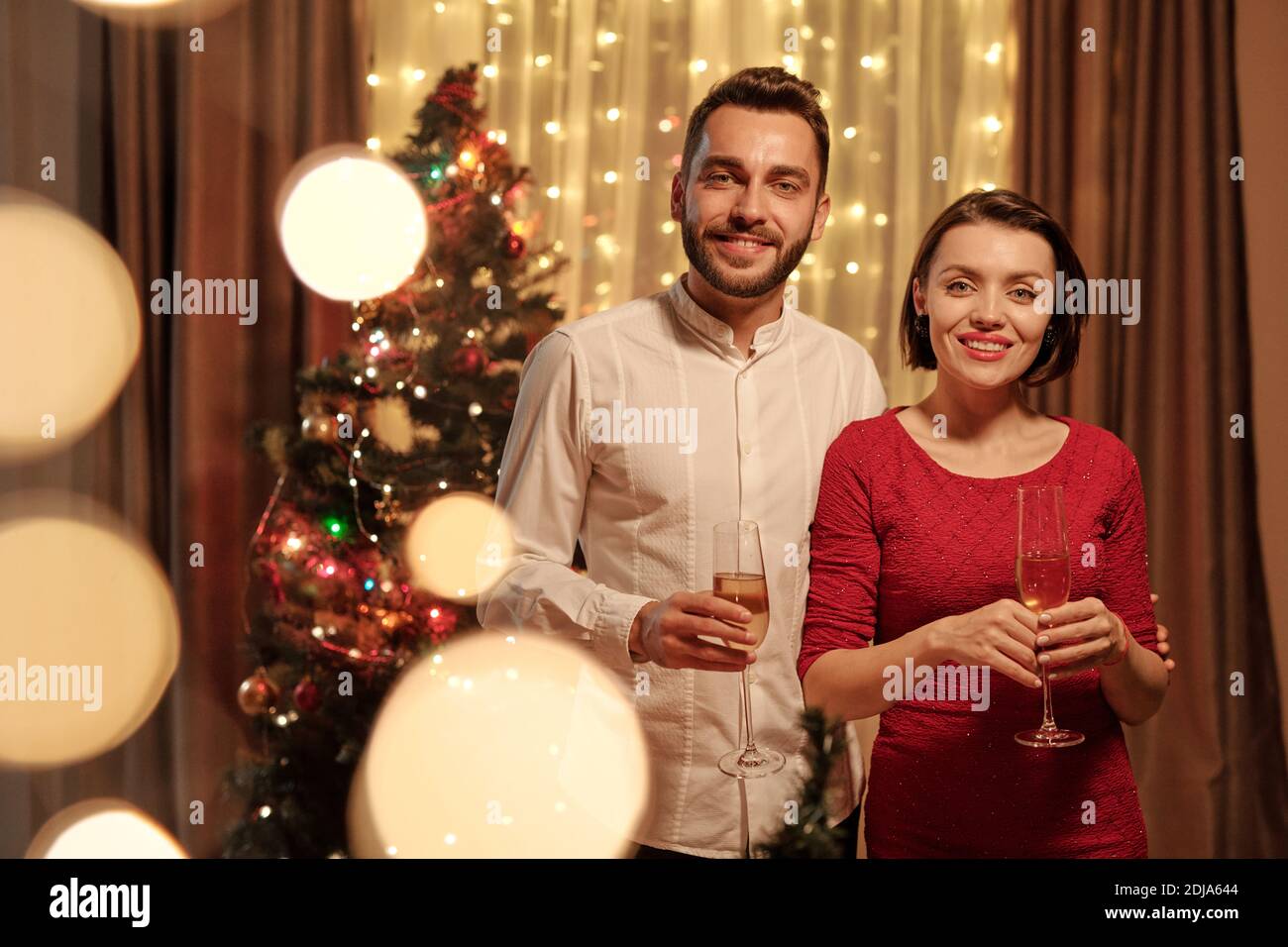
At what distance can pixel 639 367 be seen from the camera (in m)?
1.72

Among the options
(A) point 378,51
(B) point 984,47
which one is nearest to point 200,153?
(A) point 378,51

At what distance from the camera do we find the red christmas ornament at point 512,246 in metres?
2.73

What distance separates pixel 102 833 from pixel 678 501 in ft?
8.75

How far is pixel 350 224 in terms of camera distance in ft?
10.4

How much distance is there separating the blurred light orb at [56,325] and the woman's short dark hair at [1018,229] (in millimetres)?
2647

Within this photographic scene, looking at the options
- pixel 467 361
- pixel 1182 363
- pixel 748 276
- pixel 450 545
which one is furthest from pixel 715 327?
pixel 1182 363

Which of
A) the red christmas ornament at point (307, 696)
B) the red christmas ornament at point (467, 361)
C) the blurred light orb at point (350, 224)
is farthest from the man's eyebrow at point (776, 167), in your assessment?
the red christmas ornament at point (307, 696)

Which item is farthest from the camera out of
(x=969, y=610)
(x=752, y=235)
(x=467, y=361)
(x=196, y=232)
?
(x=196, y=232)

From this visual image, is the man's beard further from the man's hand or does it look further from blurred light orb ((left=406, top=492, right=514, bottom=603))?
blurred light orb ((left=406, top=492, right=514, bottom=603))

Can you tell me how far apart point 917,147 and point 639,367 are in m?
2.13

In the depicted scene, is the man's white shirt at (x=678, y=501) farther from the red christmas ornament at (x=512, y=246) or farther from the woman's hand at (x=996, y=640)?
the red christmas ornament at (x=512, y=246)

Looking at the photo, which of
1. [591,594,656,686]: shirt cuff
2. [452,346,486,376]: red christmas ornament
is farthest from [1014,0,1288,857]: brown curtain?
[591,594,656,686]: shirt cuff

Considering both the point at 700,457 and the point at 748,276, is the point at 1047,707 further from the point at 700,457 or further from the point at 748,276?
the point at 748,276
